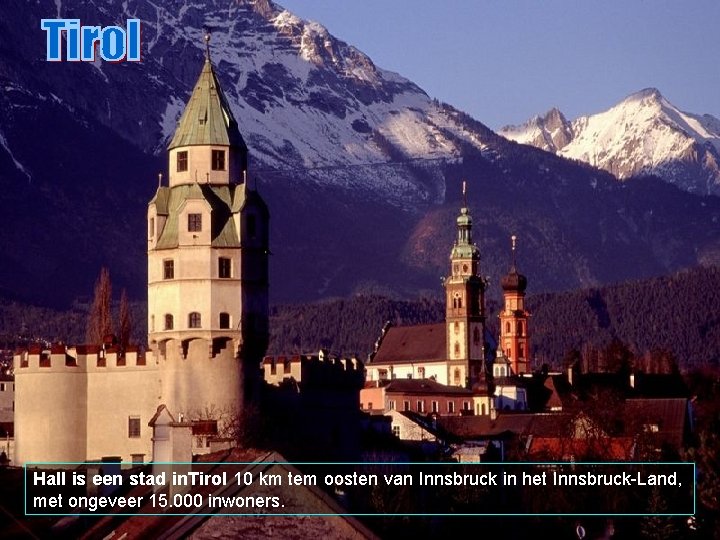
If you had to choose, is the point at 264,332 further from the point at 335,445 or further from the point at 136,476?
the point at 136,476

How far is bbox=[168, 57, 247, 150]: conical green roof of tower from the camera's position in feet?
308

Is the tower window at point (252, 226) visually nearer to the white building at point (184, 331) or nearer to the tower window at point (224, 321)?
the white building at point (184, 331)

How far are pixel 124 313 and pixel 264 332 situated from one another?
162ft

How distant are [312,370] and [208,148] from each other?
38.8 ft

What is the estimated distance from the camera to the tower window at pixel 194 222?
9250 centimetres

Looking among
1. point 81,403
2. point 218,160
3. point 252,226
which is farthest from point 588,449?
point 81,403

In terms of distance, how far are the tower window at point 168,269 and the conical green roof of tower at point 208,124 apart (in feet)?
16.0

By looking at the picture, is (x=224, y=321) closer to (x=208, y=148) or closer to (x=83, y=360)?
(x=83, y=360)

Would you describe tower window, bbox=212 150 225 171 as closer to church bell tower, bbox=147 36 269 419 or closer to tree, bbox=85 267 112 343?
church bell tower, bbox=147 36 269 419

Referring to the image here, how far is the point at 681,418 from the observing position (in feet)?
478

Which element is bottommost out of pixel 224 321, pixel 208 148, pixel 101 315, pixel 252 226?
pixel 224 321

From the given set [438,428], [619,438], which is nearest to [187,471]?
[619,438]

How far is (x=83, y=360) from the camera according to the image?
313 feet

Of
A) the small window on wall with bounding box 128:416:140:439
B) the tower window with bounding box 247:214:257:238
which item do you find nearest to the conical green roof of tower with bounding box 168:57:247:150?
the tower window with bounding box 247:214:257:238
